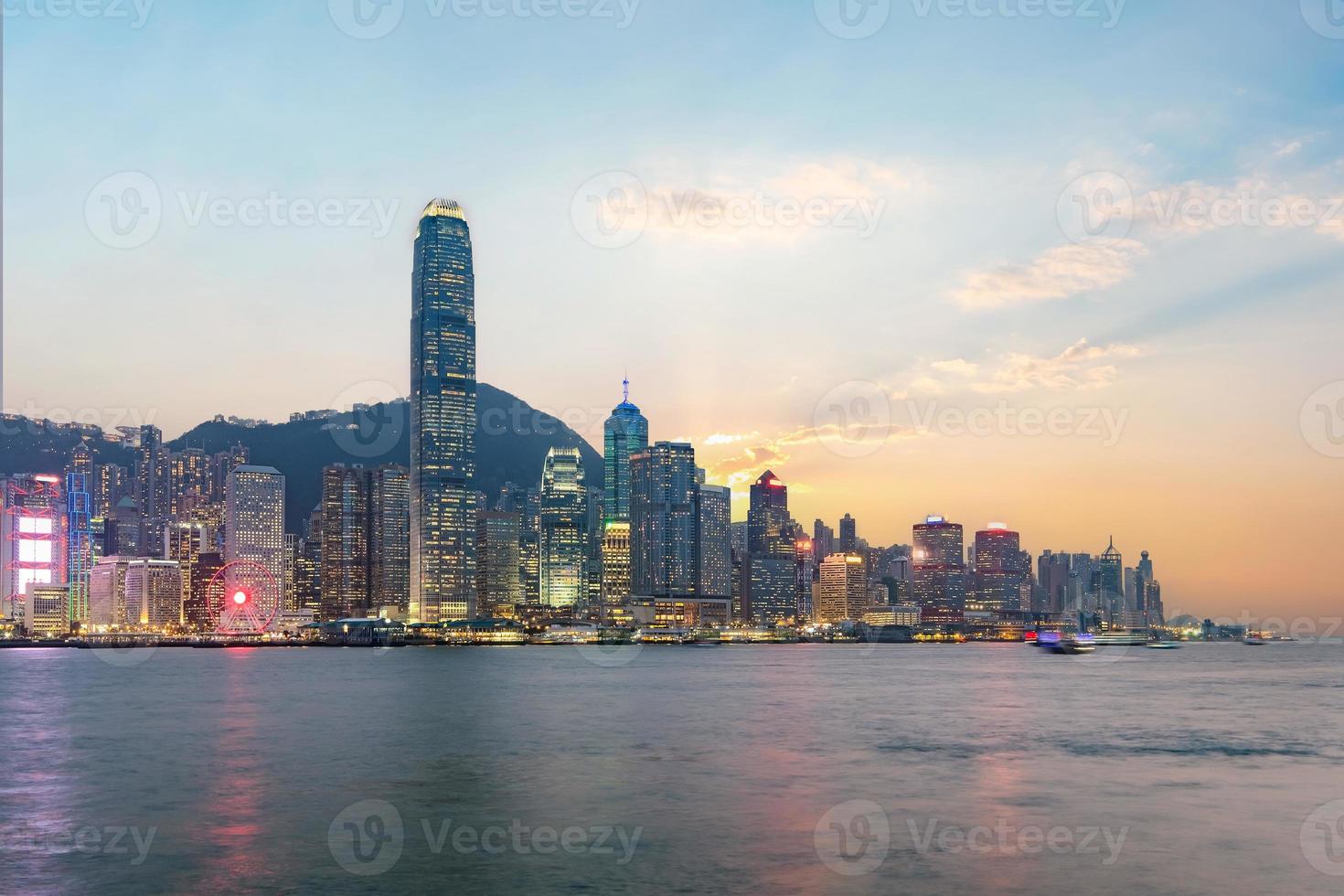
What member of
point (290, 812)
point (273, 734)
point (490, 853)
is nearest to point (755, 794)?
point (490, 853)

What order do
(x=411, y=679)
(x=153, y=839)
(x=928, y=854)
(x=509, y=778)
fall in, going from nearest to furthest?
(x=928, y=854), (x=153, y=839), (x=509, y=778), (x=411, y=679)

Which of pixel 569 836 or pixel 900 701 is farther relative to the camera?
pixel 900 701

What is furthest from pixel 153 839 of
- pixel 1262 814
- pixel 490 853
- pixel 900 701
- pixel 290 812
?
pixel 900 701

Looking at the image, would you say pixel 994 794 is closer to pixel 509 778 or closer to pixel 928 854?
pixel 928 854

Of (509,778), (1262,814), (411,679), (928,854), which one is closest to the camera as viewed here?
(928,854)

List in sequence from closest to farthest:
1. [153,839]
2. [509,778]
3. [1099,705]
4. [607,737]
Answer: [153,839] < [509,778] < [607,737] < [1099,705]

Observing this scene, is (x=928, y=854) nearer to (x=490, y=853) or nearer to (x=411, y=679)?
(x=490, y=853)
